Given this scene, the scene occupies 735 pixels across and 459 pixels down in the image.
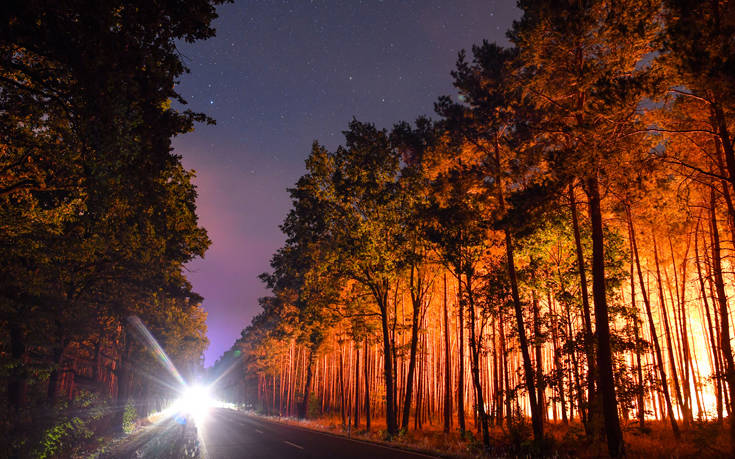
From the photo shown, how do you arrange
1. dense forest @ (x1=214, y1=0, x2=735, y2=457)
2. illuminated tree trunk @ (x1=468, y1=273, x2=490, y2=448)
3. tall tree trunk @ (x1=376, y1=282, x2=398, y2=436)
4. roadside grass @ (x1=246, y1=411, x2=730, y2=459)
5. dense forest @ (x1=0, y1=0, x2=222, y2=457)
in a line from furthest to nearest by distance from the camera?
tall tree trunk @ (x1=376, y1=282, x2=398, y2=436), illuminated tree trunk @ (x1=468, y1=273, x2=490, y2=448), roadside grass @ (x1=246, y1=411, x2=730, y2=459), dense forest @ (x1=214, y1=0, x2=735, y2=457), dense forest @ (x1=0, y1=0, x2=222, y2=457)

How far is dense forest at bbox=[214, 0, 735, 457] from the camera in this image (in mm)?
9898

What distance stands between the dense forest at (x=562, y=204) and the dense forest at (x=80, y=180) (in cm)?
878

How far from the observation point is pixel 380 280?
20.7 m

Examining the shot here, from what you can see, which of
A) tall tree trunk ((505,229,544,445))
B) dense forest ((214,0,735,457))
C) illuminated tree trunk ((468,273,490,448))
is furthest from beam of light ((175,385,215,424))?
tall tree trunk ((505,229,544,445))

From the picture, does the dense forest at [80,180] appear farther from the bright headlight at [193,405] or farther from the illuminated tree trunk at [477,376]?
the bright headlight at [193,405]

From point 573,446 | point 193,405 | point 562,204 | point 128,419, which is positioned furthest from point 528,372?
point 193,405

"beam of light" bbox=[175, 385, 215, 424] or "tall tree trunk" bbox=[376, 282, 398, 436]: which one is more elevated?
"tall tree trunk" bbox=[376, 282, 398, 436]

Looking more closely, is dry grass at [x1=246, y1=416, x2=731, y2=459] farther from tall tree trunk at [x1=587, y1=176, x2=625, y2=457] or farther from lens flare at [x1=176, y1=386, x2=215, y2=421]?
lens flare at [x1=176, y1=386, x2=215, y2=421]

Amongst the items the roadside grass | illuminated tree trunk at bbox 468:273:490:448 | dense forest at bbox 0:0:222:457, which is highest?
dense forest at bbox 0:0:222:457

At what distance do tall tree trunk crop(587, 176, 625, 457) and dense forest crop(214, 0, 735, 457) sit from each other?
4cm

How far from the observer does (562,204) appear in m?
12.8

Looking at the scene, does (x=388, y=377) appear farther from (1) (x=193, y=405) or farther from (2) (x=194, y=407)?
(1) (x=193, y=405)

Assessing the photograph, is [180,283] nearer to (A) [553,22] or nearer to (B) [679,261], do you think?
(A) [553,22]

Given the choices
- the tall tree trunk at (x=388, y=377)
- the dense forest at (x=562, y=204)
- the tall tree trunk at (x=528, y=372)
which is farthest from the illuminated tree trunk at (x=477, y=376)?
the tall tree trunk at (x=388, y=377)
